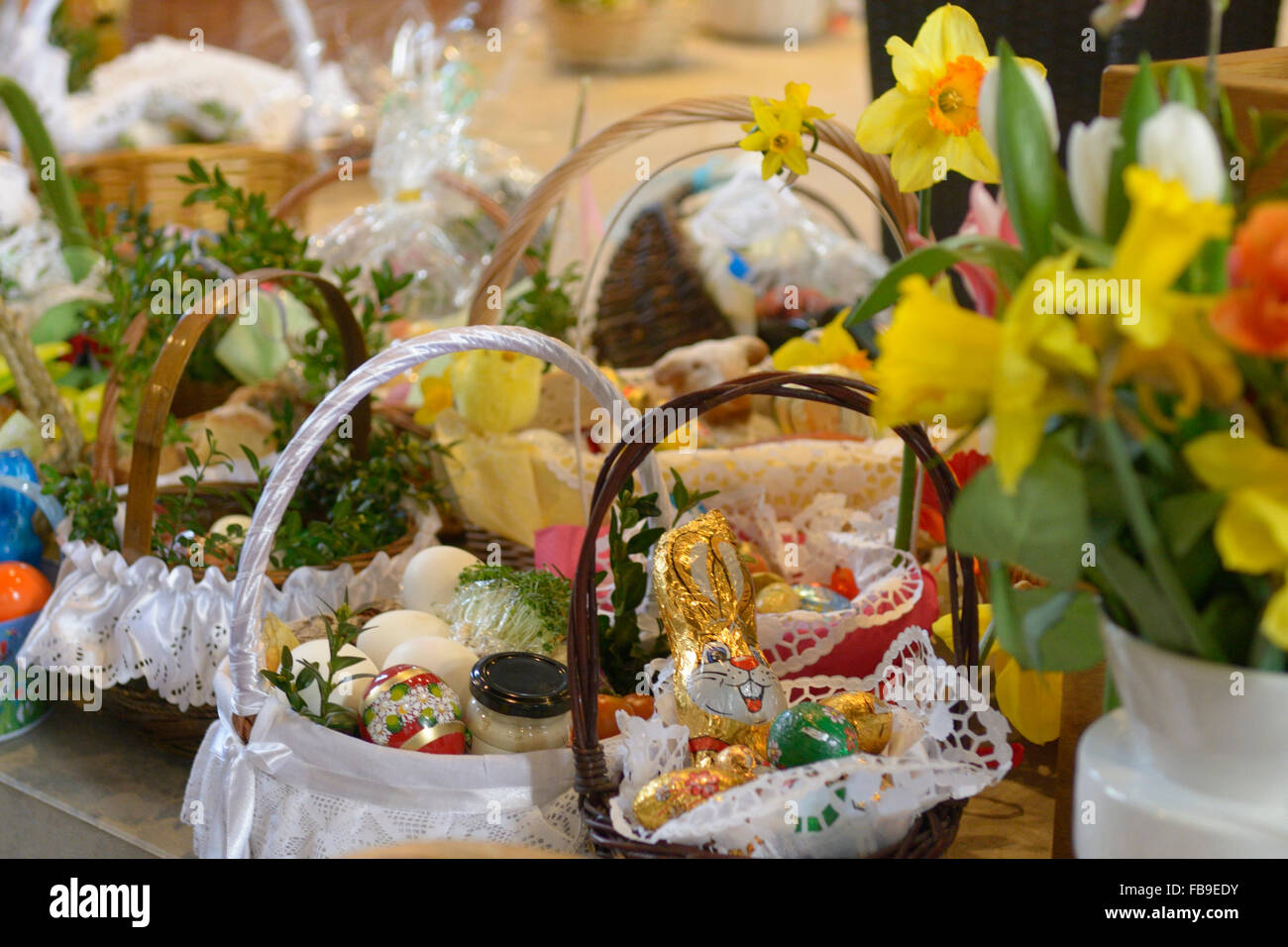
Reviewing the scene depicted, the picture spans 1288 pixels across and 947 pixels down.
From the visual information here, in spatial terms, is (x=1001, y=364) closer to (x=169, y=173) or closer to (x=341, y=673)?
(x=341, y=673)

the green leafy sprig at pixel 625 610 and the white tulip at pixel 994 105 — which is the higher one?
the white tulip at pixel 994 105

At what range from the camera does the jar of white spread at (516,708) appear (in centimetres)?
85

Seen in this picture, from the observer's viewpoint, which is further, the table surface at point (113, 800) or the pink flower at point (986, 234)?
the table surface at point (113, 800)

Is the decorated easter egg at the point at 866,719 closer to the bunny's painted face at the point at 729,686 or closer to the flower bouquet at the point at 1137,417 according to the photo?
the bunny's painted face at the point at 729,686

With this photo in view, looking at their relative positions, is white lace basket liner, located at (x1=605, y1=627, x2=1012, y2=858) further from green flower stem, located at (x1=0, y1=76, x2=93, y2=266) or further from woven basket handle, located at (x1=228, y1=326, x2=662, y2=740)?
green flower stem, located at (x1=0, y1=76, x2=93, y2=266)

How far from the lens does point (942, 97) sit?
78 cm

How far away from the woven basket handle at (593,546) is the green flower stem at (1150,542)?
0.87ft

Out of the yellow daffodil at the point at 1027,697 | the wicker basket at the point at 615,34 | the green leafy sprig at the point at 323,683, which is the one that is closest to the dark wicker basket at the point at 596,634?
the yellow daffodil at the point at 1027,697

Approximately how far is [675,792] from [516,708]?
157 millimetres

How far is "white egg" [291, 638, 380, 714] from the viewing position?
892mm

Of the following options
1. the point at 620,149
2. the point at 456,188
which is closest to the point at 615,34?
the point at 456,188

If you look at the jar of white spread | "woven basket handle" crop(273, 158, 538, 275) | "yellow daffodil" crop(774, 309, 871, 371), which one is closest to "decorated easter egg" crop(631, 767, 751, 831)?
→ the jar of white spread
